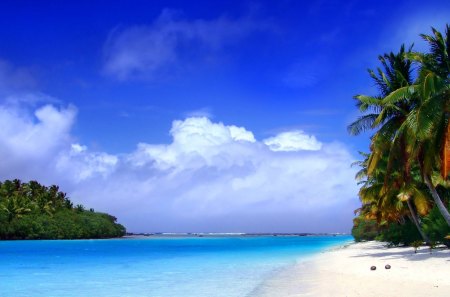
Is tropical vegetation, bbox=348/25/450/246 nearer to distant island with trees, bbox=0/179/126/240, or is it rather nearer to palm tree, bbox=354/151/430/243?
palm tree, bbox=354/151/430/243

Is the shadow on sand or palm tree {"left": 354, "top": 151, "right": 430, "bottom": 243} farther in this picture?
palm tree {"left": 354, "top": 151, "right": 430, "bottom": 243}

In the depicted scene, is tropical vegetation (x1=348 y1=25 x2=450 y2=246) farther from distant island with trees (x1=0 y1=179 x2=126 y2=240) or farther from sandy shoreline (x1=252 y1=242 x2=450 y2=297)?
distant island with trees (x1=0 y1=179 x2=126 y2=240)

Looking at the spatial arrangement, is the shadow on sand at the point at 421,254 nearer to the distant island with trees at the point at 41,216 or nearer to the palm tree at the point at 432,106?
the palm tree at the point at 432,106

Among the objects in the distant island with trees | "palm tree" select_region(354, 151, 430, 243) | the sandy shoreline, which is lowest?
the sandy shoreline

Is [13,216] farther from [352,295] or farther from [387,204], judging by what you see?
[352,295]

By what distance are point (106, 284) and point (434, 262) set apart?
40.2ft

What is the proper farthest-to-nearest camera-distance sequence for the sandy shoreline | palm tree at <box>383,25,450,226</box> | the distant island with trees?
the distant island with trees → palm tree at <box>383,25,450,226</box> → the sandy shoreline

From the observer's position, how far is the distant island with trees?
80250 millimetres

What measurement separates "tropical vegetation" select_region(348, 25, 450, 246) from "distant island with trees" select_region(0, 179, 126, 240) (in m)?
70.8

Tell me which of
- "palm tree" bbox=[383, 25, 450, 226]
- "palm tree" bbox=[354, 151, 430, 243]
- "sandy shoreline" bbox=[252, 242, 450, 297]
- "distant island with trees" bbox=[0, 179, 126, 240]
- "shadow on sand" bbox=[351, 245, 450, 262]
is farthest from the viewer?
"distant island with trees" bbox=[0, 179, 126, 240]

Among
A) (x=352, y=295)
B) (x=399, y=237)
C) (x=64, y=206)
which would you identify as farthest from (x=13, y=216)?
(x=352, y=295)

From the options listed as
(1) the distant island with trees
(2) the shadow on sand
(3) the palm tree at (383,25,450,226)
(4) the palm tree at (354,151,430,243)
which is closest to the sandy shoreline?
(2) the shadow on sand

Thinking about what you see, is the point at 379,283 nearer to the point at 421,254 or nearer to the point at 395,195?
the point at 421,254

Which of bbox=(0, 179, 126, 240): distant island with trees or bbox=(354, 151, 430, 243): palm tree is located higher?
bbox=(0, 179, 126, 240): distant island with trees
